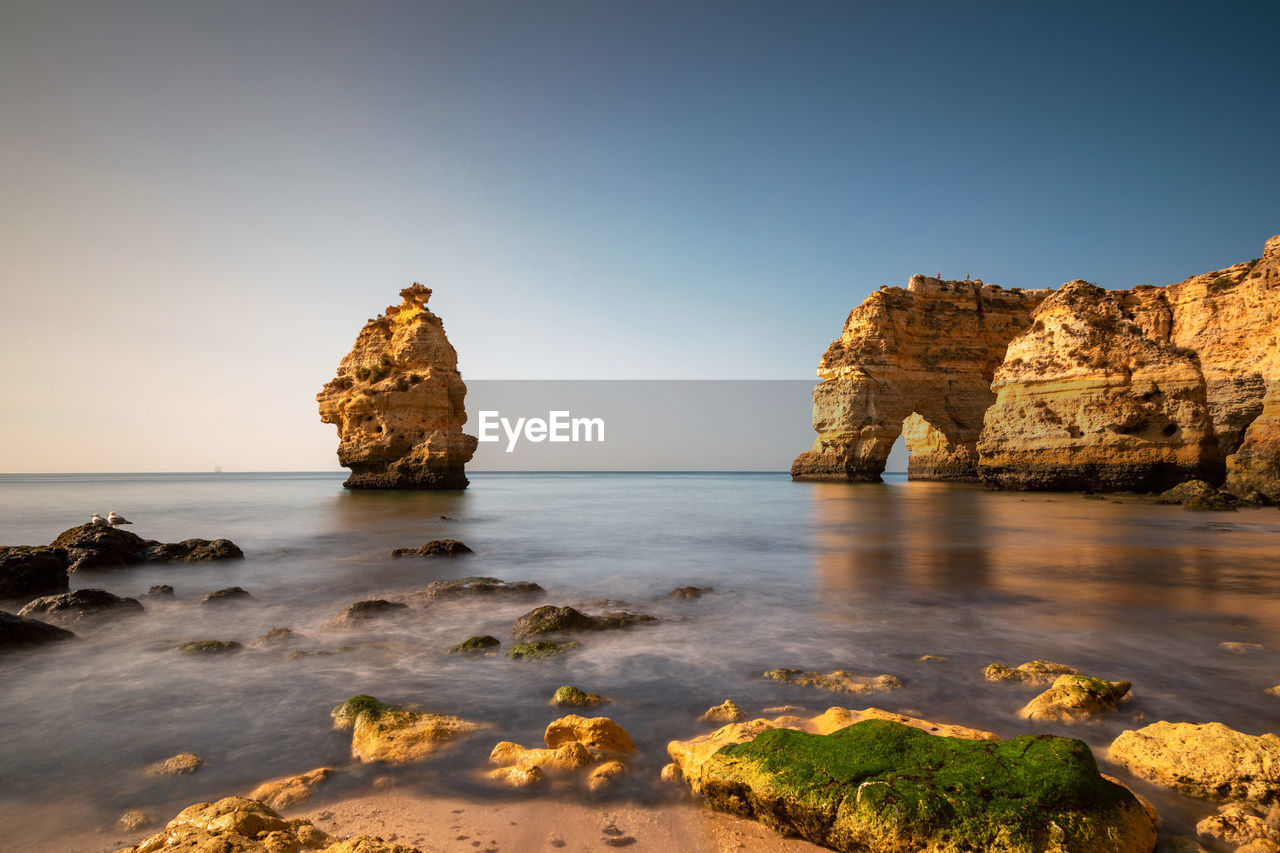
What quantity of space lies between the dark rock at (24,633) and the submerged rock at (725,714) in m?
5.95

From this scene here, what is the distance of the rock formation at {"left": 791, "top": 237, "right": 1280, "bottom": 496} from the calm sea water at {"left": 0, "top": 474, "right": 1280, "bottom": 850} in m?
10.4

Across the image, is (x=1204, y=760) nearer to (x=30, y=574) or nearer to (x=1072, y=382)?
(x=30, y=574)

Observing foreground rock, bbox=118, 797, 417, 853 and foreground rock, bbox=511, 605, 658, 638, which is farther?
foreground rock, bbox=511, 605, 658, 638

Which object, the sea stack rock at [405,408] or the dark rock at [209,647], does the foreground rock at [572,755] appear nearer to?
the dark rock at [209,647]

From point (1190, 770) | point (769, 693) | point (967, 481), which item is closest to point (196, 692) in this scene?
point (769, 693)

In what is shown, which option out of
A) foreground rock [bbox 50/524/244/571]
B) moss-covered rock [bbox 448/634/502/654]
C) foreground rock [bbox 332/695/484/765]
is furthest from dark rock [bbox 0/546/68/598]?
foreground rock [bbox 332/695/484/765]

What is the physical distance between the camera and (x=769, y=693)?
3.91m

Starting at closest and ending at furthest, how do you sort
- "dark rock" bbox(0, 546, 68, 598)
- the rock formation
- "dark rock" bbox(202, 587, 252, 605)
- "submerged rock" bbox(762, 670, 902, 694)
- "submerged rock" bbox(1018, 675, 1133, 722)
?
"submerged rock" bbox(1018, 675, 1133, 722)
"submerged rock" bbox(762, 670, 902, 694)
"dark rock" bbox(202, 587, 252, 605)
"dark rock" bbox(0, 546, 68, 598)
the rock formation

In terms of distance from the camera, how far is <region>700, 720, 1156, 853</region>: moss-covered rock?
2.05 m

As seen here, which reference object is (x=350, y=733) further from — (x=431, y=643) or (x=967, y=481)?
(x=967, y=481)

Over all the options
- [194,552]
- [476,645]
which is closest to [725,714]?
[476,645]

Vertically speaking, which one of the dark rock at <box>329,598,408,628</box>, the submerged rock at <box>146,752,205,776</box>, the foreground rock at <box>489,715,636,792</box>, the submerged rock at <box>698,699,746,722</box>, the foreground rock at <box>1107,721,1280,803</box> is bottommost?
the dark rock at <box>329,598,408,628</box>

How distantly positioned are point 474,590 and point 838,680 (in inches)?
189

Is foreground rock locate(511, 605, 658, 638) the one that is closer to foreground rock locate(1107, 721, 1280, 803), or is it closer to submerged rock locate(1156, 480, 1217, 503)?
foreground rock locate(1107, 721, 1280, 803)
